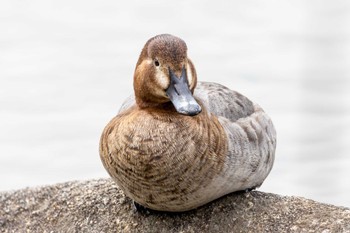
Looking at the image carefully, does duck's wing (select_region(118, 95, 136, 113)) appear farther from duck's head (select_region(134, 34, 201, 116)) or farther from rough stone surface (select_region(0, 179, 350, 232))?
rough stone surface (select_region(0, 179, 350, 232))

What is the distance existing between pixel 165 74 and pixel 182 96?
198 mm

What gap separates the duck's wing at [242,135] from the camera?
16.8 ft

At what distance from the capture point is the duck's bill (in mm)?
4578

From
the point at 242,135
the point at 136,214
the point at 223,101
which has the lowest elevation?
the point at 136,214

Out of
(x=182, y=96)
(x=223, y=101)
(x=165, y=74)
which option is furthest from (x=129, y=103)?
(x=182, y=96)

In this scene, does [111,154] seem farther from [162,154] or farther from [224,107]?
[224,107]

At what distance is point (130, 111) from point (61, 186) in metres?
1.25

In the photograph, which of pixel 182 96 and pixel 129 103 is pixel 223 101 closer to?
pixel 129 103

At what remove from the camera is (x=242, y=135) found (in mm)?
5215

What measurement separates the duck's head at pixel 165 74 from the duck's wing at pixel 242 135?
16.4 inches

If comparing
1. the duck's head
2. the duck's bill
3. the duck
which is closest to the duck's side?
the duck

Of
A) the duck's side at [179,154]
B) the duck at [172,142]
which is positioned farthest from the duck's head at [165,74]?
the duck's side at [179,154]

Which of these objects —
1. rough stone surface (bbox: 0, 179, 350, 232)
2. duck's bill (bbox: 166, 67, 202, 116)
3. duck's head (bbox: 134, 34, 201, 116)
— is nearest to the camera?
duck's bill (bbox: 166, 67, 202, 116)

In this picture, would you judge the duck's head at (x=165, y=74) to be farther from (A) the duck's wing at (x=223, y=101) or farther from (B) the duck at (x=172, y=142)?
(A) the duck's wing at (x=223, y=101)
